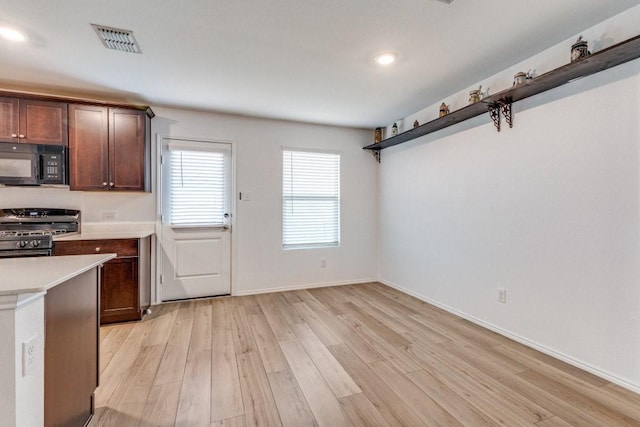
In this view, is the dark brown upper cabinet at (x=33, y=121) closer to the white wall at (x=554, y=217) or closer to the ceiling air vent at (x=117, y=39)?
the ceiling air vent at (x=117, y=39)

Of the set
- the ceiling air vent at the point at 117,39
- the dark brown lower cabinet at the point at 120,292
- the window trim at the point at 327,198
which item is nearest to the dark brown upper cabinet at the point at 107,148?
the dark brown lower cabinet at the point at 120,292

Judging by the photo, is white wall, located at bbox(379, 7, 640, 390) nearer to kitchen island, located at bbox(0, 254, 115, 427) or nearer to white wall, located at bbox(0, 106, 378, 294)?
white wall, located at bbox(0, 106, 378, 294)

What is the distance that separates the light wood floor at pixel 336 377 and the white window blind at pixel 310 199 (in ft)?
4.61

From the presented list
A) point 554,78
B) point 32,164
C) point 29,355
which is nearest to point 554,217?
point 554,78

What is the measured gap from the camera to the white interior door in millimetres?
3621

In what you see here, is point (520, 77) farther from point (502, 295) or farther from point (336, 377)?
point (336, 377)

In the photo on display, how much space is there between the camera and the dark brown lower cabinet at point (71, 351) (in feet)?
3.92

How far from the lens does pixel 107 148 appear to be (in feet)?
10.2

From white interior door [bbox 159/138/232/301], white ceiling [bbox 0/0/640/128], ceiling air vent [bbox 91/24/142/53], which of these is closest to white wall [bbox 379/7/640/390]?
white ceiling [bbox 0/0/640/128]

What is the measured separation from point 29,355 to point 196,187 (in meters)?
2.89

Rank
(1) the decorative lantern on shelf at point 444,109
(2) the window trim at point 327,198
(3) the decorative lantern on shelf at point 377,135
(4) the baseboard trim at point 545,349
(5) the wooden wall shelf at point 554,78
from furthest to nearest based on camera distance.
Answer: (3) the decorative lantern on shelf at point 377,135 < (2) the window trim at point 327,198 < (1) the decorative lantern on shelf at point 444,109 < (4) the baseboard trim at point 545,349 < (5) the wooden wall shelf at point 554,78

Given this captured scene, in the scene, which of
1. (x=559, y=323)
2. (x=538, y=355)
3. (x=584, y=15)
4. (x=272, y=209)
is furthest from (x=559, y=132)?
(x=272, y=209)

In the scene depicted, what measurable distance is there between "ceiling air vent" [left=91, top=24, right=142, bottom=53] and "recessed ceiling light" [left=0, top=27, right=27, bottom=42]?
1.75 ft

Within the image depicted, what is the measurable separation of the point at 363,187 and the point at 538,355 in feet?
9.68
